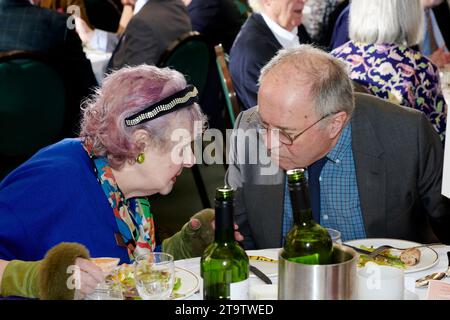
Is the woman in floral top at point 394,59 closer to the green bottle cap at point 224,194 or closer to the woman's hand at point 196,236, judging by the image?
the woman's hand at point 196,236

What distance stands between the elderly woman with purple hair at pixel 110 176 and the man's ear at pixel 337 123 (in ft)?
1.37

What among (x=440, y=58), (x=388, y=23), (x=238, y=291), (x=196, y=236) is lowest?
(x=440, y=58)

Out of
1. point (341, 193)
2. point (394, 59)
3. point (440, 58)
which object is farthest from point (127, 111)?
point (440, 58)

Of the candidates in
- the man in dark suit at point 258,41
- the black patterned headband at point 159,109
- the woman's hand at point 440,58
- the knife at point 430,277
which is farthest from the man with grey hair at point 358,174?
the woman's hand at point 440,58

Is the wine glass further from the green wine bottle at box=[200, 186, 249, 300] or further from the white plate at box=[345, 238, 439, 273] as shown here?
the white plate at box=[345, 238, 439, 273]

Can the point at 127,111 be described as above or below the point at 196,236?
above

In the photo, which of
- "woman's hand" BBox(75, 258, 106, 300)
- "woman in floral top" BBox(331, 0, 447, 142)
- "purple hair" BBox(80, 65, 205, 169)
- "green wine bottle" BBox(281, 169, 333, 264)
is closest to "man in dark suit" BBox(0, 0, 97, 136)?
"woman in floral top" BBox(331, 0, 447, 142)

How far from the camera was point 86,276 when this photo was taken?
1479 millimetres

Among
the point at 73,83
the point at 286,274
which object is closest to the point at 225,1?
the point at 73,83

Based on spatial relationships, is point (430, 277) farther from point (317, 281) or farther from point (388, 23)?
point (388, 23)

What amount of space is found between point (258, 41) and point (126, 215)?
7.29 ft

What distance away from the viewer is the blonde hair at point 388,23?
342 centimetres

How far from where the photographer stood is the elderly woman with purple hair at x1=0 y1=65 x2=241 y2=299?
1825 millimetres

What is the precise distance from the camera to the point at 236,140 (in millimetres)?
2418
